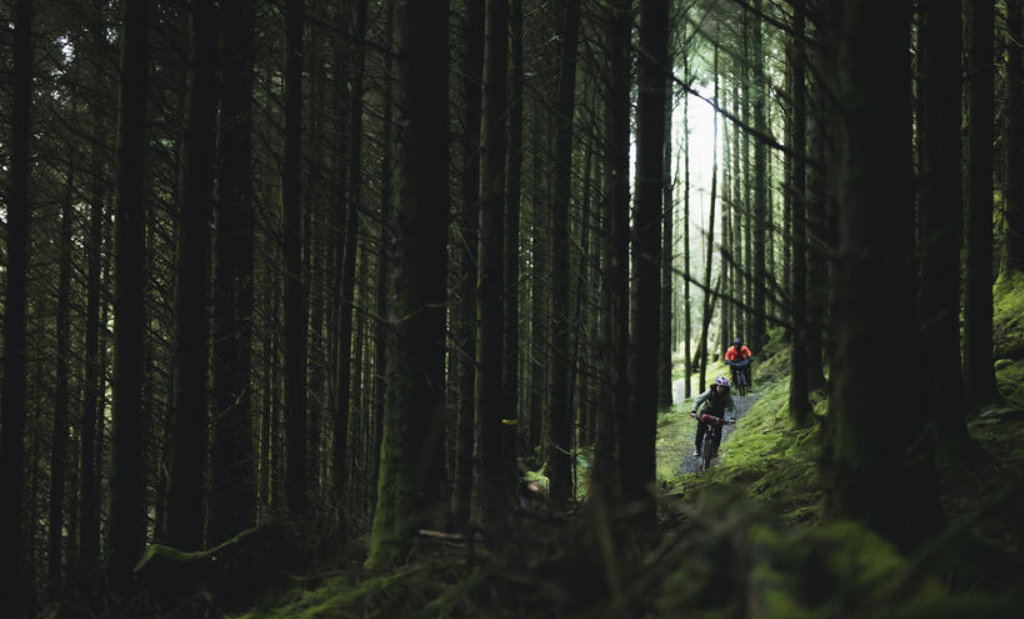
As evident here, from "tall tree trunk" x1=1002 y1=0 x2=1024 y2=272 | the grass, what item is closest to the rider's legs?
the grass

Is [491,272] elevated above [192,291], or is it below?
above

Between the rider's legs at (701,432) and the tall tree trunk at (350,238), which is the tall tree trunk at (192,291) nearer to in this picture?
the tall tree trunk at (350,238)

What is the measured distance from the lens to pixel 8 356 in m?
6.94

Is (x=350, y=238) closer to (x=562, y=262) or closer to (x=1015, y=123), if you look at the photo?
(x=562, y=262)

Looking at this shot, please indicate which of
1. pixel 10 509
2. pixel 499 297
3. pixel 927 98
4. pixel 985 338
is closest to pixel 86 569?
pixel 10 509

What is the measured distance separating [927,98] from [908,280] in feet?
13.6

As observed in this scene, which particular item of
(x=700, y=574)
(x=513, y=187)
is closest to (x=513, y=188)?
(x=513, y=187)

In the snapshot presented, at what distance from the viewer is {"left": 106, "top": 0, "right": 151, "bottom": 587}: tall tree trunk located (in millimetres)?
5871

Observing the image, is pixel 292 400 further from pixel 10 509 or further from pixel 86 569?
pixel 10 509

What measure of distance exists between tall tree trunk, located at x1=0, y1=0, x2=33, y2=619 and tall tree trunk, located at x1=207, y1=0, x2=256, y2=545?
70.7 inches

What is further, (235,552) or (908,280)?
(235,552)

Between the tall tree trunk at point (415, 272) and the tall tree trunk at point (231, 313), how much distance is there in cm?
354

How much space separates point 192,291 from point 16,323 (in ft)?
7.80

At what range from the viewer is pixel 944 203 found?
A: 225 inches
